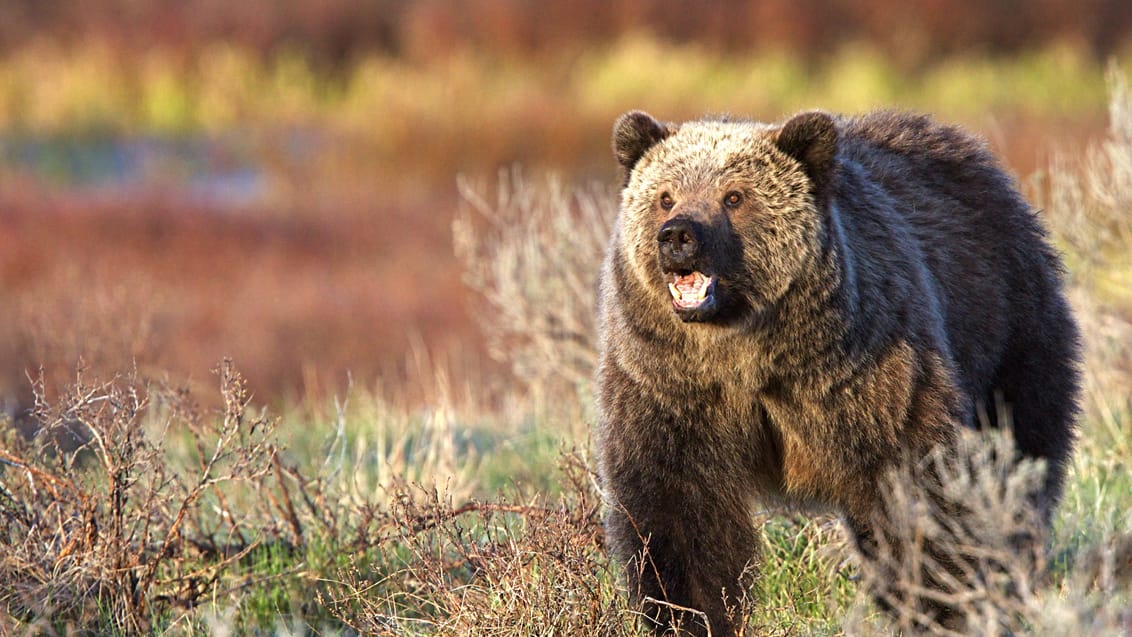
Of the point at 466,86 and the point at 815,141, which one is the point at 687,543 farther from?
the point at 466,86

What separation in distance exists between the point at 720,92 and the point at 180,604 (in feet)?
73.2

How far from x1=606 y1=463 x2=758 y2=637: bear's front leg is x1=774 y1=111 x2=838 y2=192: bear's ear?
37.6 inches

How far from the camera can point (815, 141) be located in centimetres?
442

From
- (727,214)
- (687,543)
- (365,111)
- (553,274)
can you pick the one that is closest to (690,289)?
(727,214)

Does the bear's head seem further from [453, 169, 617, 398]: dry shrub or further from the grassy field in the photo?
[453, 169, 617, 398]: dry shrub

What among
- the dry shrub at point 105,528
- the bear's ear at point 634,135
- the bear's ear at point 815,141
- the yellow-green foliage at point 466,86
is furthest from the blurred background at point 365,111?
the bear's ear at point 815,141

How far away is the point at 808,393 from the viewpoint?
14.3 feet

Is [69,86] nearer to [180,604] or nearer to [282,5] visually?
[282,5]

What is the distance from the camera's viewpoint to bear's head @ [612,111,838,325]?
4.26 meters

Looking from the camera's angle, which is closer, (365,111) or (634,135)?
(634,135)

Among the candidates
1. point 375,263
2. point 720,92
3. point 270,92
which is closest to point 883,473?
point 375,263

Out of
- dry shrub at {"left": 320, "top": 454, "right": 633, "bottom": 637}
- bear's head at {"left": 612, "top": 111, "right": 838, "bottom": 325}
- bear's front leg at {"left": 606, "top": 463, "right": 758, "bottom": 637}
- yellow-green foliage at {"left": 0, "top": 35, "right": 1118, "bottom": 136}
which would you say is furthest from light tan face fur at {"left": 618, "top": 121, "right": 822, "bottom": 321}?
yellow-green foliage at {"left": 0, "top": 35, "right": 1118, "bottom": 136}

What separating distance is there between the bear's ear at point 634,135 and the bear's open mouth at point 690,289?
0.58 m

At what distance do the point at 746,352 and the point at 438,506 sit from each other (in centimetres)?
108
